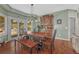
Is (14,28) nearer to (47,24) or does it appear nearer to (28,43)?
(28,43)

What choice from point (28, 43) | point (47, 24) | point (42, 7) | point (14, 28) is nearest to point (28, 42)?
point (28, 43)

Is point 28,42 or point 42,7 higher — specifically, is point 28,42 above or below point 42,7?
below

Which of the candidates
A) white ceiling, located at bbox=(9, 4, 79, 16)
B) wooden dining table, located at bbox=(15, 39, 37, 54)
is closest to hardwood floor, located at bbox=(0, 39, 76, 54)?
wooden dining table, located at bbox=(15, 39, 37, 54)

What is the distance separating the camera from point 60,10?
7.09ft

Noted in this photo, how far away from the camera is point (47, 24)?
218cm

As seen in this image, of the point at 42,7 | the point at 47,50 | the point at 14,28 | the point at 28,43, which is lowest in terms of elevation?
the point at 47,50

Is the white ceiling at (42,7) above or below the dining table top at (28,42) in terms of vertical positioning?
above

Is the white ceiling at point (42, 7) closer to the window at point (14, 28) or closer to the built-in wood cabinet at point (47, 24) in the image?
the built-in wood cabinet at point (47, 24)

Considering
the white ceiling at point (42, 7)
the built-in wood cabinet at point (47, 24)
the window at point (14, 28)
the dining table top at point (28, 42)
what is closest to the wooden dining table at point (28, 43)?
the dining table top at point (28, 42)

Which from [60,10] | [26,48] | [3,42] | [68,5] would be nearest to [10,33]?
[3,42]

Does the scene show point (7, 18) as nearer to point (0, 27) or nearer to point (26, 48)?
point (0, 27)

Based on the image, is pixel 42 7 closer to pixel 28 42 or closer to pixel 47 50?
pixel 28 42

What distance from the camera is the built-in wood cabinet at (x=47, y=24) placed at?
2158 mm

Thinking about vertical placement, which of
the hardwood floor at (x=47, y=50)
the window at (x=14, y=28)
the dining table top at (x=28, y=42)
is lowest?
the hardwood floor at (x=47, y=50)
